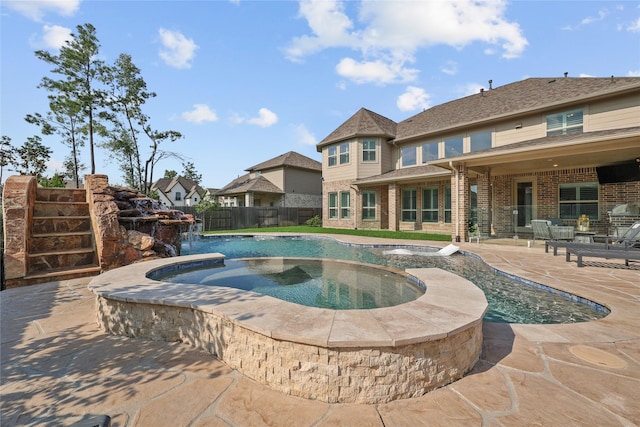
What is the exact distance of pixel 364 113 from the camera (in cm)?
1850

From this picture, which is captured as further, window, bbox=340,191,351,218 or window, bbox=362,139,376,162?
window, bbox=340,191,351,218

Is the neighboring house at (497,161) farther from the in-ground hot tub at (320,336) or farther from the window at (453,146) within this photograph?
the in-ground hot tub at (320,336)

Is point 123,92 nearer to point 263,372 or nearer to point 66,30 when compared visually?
point 66,30

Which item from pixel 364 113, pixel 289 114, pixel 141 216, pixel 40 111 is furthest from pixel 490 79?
pixel 40 111

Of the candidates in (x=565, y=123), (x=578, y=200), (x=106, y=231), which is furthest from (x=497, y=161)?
(x=106, y=231)

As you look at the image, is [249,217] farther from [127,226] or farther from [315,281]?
[315,281]

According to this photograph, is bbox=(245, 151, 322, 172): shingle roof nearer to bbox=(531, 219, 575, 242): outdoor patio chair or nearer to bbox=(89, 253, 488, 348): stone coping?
bbox=(531, 219, 575, 242): outdoor patio chair

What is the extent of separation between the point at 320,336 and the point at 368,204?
15.7 metres

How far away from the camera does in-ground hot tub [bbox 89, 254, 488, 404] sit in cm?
204

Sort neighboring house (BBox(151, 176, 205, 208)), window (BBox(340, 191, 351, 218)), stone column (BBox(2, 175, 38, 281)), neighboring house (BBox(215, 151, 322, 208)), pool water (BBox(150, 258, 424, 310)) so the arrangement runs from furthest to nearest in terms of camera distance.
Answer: neighboring house (BBox(151, 176, 205, 208)), neighboring house (BBox(215, 151, 322, 208)), window (BBox(340, 191, 351, 218)), stone column (BBox(2, 175, 38, 281)), pool water (BBox(150, 258, 424, 310))

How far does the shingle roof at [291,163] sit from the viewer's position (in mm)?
24188

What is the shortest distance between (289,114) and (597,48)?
15437 millimetres

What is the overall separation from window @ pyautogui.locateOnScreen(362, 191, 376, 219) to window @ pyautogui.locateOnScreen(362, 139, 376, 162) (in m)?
2.25

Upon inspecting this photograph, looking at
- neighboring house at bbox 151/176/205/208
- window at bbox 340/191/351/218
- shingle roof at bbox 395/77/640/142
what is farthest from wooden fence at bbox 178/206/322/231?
neighboring house at bbox 151/176/205/208
